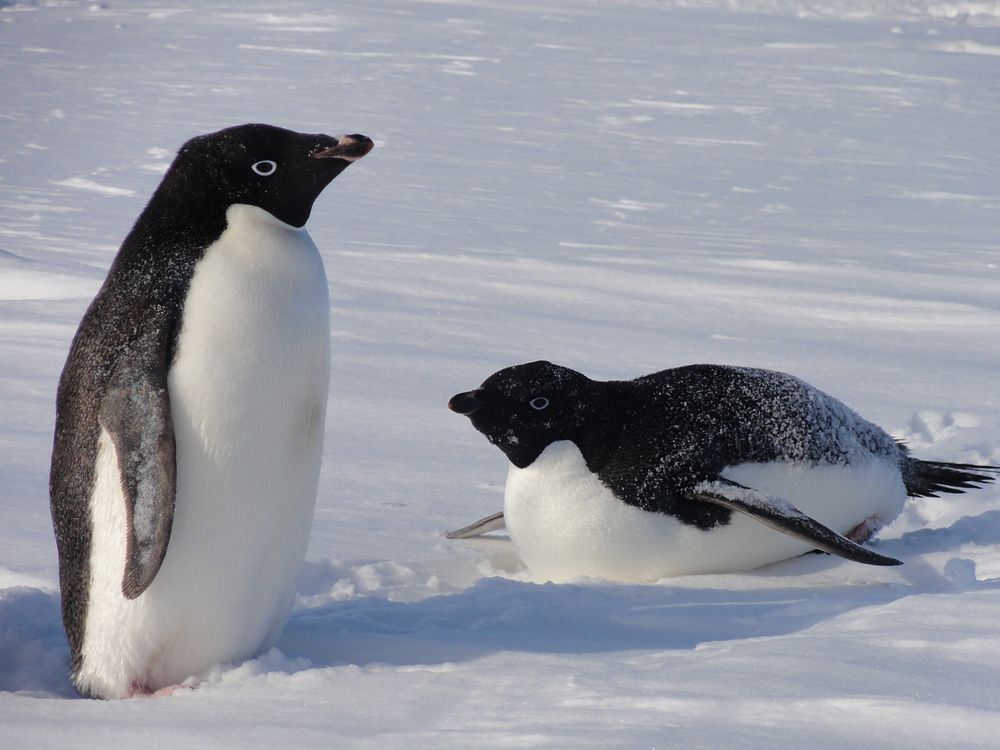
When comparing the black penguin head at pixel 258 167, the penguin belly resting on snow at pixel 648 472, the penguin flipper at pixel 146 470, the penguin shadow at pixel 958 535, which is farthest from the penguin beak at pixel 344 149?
the penguin shadow at pixel 958 535

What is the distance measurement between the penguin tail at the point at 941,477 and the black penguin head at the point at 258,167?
1.75 m

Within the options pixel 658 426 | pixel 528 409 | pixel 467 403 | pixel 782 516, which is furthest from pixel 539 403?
pixel 782 516

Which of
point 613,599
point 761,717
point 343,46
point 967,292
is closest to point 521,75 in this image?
point 343,46

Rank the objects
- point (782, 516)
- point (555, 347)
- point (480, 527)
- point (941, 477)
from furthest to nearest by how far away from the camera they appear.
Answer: point (555, 347)
point (941, 477)
point (480, 527)
point (782, 516)

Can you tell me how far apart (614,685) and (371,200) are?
6.26 metres

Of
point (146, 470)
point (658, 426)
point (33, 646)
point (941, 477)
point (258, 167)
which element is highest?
point (258, 167)

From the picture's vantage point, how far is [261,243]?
2156mm

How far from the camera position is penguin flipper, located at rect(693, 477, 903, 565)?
268cm

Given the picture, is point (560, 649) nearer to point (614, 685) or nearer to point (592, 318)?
point (614, 685)

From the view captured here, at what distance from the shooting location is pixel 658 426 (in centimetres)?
295

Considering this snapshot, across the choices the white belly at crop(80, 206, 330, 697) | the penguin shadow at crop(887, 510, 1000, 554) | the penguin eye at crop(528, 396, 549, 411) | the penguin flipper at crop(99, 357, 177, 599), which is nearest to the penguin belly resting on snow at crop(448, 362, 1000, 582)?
the penguin eye at crop(528, 396, 549, 411)

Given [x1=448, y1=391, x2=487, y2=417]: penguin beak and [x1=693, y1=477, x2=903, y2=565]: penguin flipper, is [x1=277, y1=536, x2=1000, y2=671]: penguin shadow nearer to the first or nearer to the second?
[x1=693, y1=477, x2=903, y2=565]: penguin flipper

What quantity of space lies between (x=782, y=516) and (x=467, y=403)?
0.69 m

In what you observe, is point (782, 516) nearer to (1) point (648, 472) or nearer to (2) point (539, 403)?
(1) point (648, 472)
